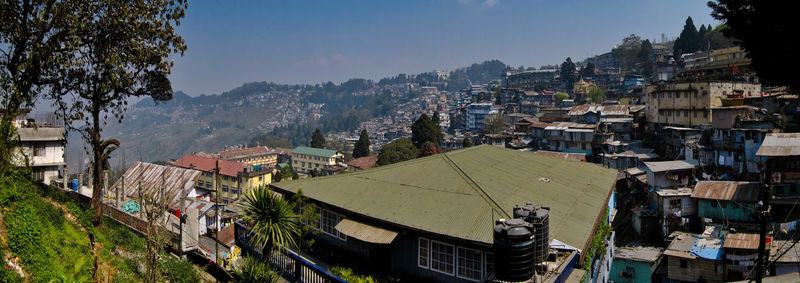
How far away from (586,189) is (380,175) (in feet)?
23.2

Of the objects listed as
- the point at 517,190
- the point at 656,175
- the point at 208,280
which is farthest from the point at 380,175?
the point at 656,175

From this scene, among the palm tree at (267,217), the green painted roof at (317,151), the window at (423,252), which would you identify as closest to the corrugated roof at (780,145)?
the window at (423,252)

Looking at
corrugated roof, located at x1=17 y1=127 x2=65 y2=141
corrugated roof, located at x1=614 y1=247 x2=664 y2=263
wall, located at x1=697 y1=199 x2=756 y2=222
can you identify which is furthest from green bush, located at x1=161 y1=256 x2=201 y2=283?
wall, located at x1=697 y1=199 x2=756 y2=222

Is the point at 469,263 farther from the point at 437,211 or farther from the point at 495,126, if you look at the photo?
the point at 495,126

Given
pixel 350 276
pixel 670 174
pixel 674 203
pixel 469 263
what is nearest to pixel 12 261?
pixel 350 276

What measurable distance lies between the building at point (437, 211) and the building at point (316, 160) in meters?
60.4

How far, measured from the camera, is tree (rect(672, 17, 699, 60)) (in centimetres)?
7100

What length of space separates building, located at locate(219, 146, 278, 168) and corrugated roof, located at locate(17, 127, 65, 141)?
207 feet

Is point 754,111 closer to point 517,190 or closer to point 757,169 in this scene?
point 757,169

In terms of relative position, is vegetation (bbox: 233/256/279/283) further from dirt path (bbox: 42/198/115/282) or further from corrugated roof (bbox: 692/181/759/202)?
corrugated roof (bbox: 692/181/759/202)

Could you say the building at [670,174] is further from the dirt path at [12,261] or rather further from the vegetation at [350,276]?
the dirt path at [12,261]

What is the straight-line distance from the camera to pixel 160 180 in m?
31.5

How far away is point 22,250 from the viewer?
8227 millimetres

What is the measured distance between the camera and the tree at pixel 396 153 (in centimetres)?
5659
